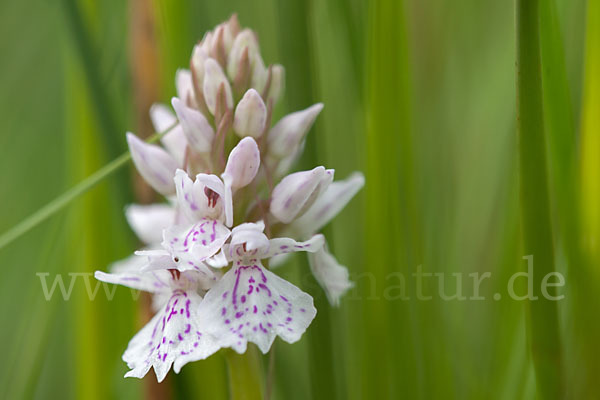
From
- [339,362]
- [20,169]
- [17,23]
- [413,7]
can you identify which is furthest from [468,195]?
[17,23]

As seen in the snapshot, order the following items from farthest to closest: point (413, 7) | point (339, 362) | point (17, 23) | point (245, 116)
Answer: point (17, 23) → point (413, 7) → point (339, 362) → point (245, 116)

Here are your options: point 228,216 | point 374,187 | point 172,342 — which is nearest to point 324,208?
point 374,187

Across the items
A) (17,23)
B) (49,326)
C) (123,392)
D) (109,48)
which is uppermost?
(17,23)

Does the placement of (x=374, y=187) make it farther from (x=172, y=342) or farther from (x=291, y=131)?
(x=172, y=342)

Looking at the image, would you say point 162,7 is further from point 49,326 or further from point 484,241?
point 484,241

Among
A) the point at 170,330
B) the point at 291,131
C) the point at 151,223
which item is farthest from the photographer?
the point at 151,223

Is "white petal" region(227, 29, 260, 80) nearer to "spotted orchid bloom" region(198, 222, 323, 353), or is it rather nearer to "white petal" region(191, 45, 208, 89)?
"white petal" region(191, 45, 208, 89)
